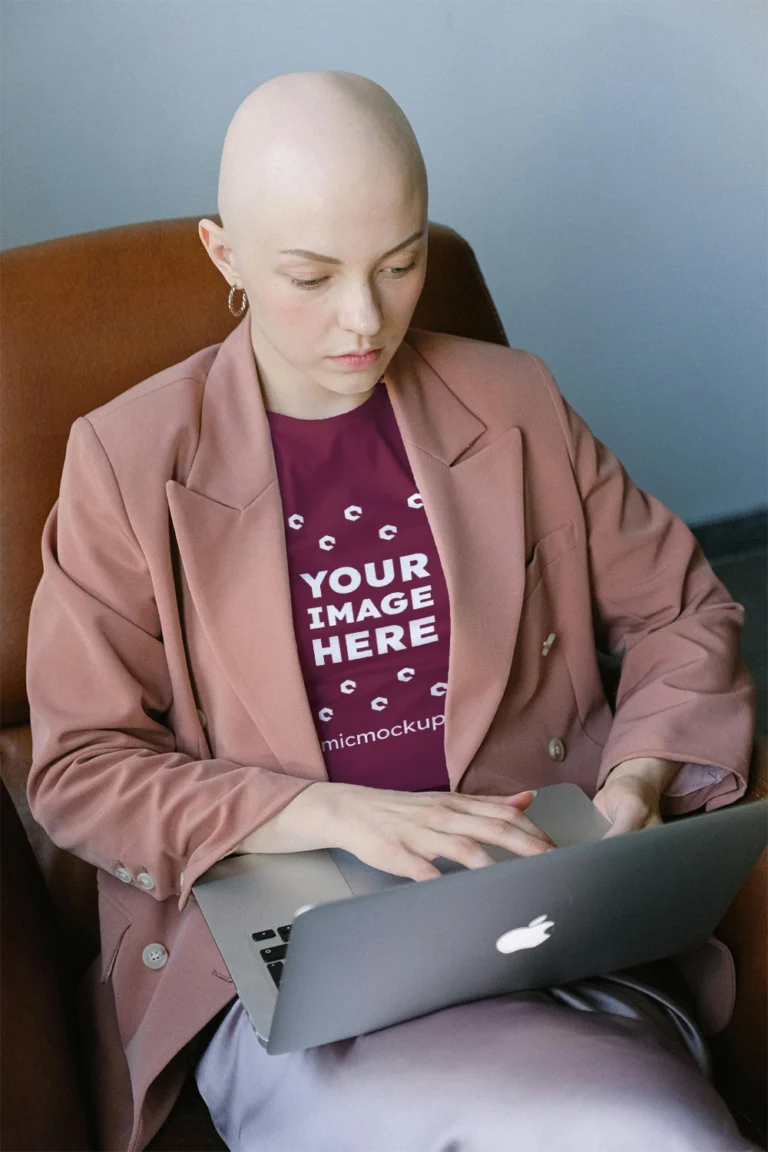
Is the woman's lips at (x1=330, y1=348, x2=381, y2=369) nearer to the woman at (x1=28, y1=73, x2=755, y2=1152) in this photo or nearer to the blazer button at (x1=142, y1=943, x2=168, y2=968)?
the woman at (x1=28, y1=73, x2=755, y2=1152)

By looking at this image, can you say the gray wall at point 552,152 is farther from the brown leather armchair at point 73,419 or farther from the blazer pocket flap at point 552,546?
the blazer pocket flap at point 552,546

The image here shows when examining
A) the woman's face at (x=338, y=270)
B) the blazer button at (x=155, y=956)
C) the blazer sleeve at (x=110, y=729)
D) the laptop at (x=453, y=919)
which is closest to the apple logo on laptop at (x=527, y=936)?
the laptop at (x=453, y=919)

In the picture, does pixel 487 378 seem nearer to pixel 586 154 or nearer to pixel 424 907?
pixel 424 907

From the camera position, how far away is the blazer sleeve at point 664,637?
1360mm

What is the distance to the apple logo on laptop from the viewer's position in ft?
3.41

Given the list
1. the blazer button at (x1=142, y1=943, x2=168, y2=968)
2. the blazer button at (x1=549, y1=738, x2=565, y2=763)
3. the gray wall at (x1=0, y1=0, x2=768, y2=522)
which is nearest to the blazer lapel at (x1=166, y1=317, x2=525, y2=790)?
the blazer button at (x1=549, y1=738, x2=565, y2=763)

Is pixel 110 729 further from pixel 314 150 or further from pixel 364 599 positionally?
pixel 314 150

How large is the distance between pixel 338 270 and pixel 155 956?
68cm

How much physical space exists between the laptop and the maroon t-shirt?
142mm

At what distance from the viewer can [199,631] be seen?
4.34 ft

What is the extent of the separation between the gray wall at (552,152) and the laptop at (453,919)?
1.09 meters

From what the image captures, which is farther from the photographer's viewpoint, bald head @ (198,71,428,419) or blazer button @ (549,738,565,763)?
blazer button @ (549,738,565,763)

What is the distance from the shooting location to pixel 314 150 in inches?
44.8

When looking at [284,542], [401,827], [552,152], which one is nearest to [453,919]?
[401,827]
